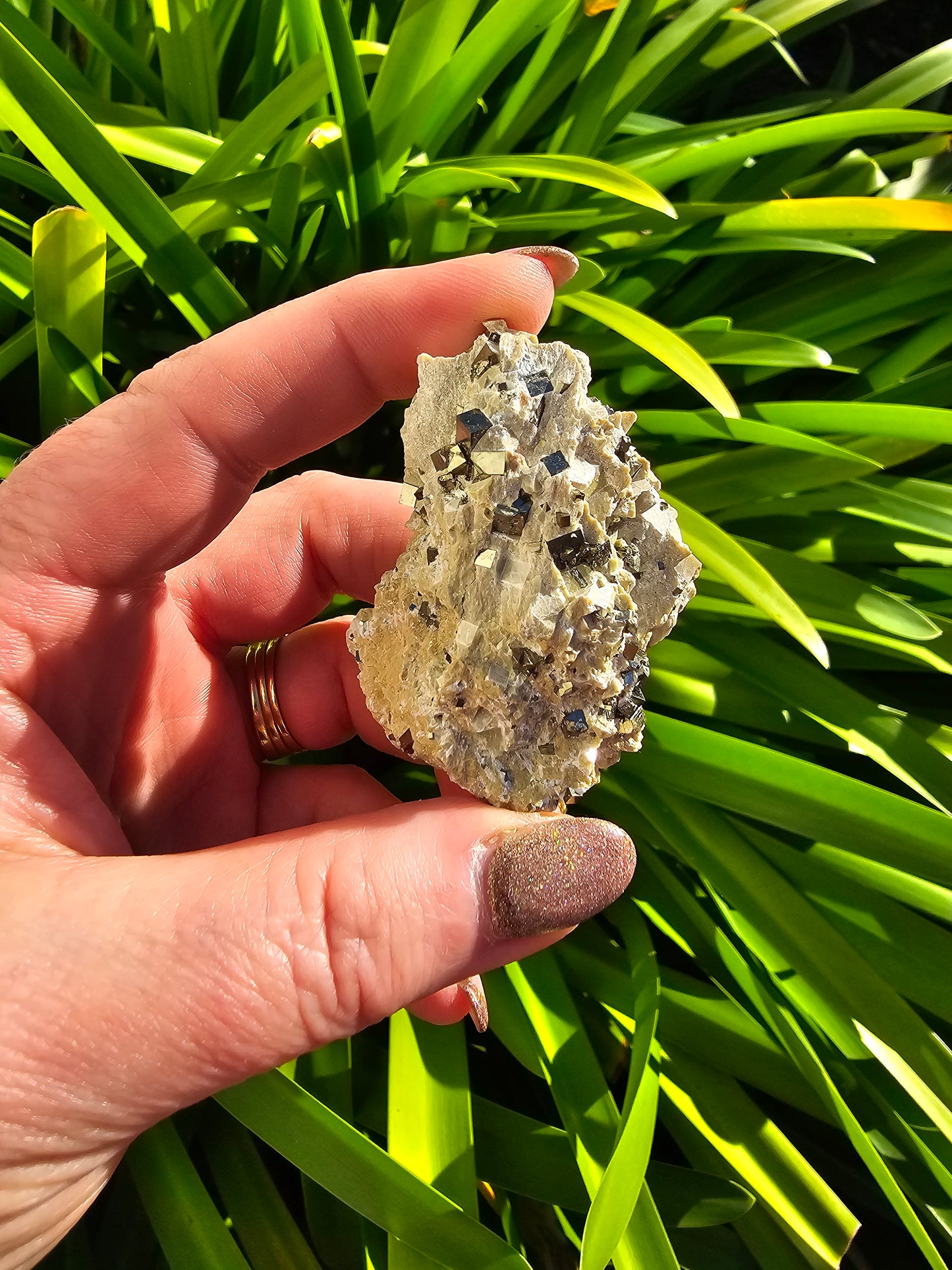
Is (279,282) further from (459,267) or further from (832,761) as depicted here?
(832,761)

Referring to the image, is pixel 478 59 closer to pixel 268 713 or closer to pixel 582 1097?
pixel 268 713

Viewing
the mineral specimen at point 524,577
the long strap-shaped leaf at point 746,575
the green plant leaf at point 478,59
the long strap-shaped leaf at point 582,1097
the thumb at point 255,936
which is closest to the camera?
the thumb at point 255,936

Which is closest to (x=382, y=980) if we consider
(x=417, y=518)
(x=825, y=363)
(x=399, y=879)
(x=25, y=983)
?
(x=399, y=879)

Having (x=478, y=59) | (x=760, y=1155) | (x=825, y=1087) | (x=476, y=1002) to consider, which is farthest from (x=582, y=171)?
(x=760, y=1155)

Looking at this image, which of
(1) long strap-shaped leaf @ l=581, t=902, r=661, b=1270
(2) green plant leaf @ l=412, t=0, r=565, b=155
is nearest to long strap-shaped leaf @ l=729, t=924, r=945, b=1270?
(1) long strap-shaped leaf @ l=581, t=902, r=661, b=1270

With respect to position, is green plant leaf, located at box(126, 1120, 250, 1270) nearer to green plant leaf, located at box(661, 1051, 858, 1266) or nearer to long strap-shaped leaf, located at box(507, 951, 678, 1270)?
long strap-shaped leaf, located at box(507, 951, 678, 1270)

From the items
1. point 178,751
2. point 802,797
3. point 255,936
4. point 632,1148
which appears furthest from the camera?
point 178,751

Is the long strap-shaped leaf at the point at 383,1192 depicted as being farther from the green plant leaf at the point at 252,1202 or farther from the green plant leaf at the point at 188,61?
the green plant leaf at the point at 188,61

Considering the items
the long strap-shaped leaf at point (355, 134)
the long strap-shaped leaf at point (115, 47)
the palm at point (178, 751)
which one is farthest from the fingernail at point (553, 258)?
the long strap-shaped leaf at point (115, 47)
